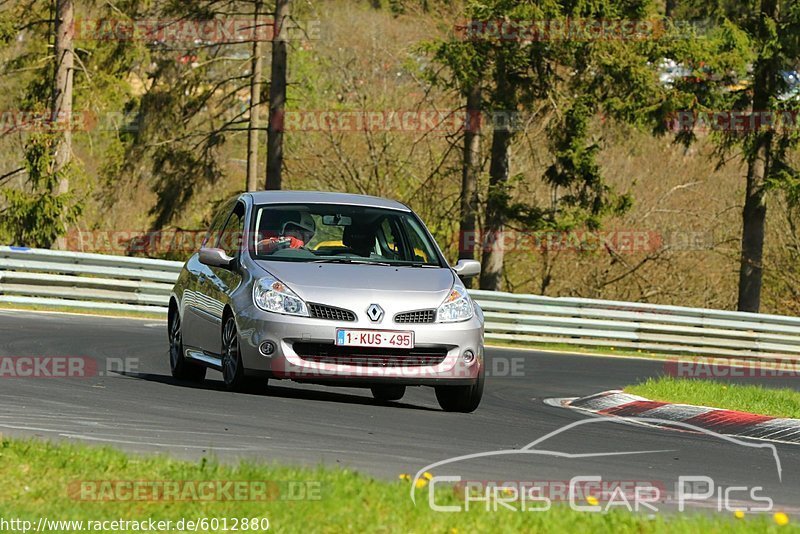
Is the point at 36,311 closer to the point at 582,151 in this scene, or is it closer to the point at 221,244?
the point at 221,244

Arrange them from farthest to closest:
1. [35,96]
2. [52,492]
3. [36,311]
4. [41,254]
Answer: [35,96] → [41,254] → [36,311] → [52,492]

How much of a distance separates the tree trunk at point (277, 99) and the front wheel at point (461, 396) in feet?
73.2

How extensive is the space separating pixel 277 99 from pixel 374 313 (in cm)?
2386

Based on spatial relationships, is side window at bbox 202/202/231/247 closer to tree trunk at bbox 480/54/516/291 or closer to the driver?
the driver

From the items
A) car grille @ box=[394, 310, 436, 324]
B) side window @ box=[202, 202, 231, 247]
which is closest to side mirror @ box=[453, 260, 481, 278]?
car grille @ box=[394, 310, 436, 324]

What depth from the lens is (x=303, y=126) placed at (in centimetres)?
3884

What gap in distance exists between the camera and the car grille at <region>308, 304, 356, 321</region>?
10633 mm

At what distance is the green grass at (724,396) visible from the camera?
45.1 feet

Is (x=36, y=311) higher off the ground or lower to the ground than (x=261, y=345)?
lower

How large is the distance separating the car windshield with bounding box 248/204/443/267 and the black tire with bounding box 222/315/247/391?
640 mm

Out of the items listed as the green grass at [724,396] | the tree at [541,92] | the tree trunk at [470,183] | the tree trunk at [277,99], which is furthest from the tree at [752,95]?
the green grass at [724,396]

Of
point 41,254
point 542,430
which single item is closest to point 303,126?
point 41,254

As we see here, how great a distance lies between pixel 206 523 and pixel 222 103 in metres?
34.1

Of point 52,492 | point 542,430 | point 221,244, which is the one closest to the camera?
point 52,492
